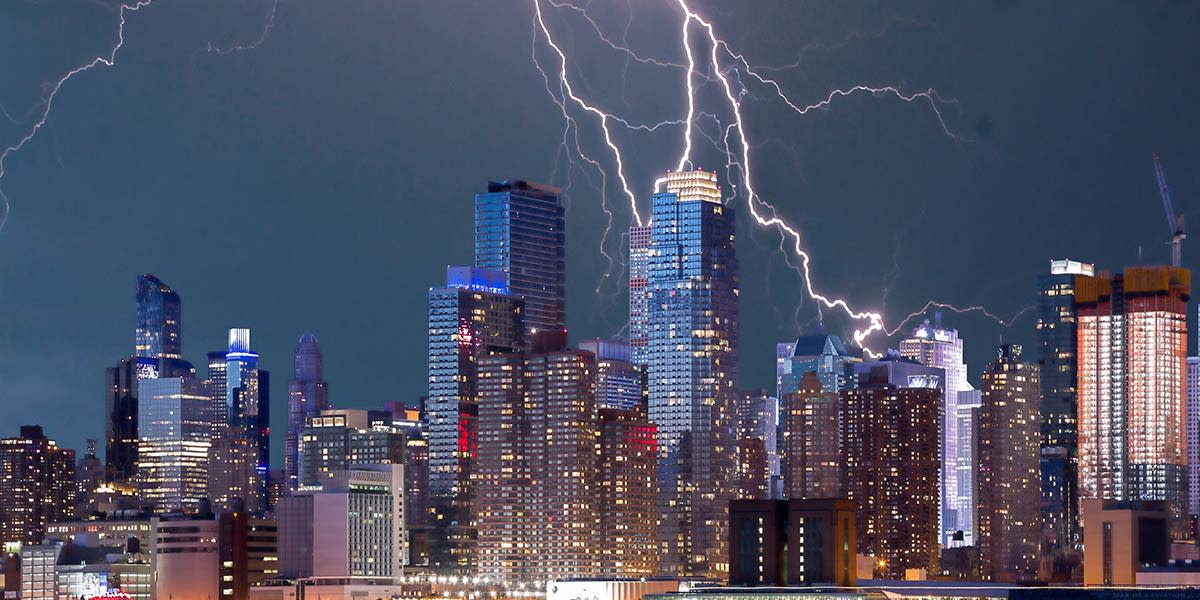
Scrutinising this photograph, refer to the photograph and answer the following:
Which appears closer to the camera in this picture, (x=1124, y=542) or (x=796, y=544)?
(x=796, y=544)

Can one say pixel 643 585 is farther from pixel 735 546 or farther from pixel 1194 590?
pixel 1194 590

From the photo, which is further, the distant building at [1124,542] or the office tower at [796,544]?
the distant building at [1124,542]

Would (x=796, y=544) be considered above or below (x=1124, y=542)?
above

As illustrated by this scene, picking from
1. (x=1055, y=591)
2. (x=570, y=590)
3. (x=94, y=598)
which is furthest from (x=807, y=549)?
(x=94, y=598)

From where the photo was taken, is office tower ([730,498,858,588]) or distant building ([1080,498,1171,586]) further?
distant building ([1080,498,1171,586])
